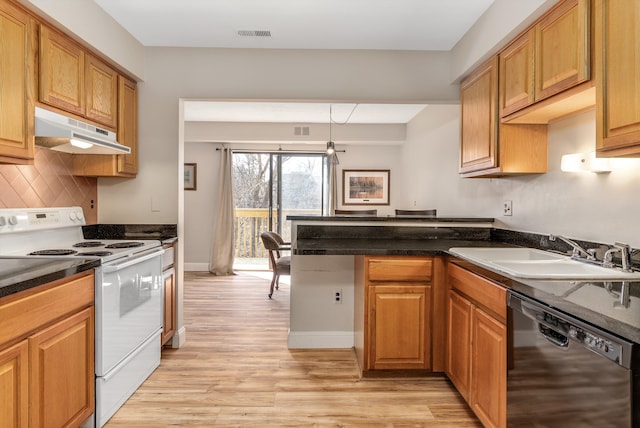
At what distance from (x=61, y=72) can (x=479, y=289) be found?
2692mm

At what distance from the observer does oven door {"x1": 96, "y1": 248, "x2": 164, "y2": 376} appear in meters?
1.95

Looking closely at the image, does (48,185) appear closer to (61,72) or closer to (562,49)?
(61,72)

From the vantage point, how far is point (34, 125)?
2027mm

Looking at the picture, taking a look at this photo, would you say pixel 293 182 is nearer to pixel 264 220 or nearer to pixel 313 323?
pixel 264 220

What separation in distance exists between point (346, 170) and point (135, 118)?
4.03 meters

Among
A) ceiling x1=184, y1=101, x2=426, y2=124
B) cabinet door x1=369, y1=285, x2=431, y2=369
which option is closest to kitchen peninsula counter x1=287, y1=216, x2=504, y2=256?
cabinet door x1=369, y1=285, x2=431, y2=369

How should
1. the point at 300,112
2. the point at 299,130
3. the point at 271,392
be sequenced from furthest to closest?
the point at 299,130, the point at 300,112, the point at 271,392

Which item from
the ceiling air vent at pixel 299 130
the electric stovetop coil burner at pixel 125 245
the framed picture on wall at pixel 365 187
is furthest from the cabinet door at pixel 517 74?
the framed picture on wall at pixel 365 187

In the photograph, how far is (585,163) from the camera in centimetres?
191

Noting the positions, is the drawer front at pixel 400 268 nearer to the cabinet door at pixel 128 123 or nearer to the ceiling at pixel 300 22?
the ceiling at pixel 300 22

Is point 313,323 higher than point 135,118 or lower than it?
lower

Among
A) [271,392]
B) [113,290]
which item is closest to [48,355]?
[113,290]

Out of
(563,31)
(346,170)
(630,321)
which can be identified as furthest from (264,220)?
(630,321)

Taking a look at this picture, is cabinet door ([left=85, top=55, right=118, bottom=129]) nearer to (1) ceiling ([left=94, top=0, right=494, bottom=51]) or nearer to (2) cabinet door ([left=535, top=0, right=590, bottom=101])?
(1) ceiling ([left=94, top=0, right=494, bottom=51])
